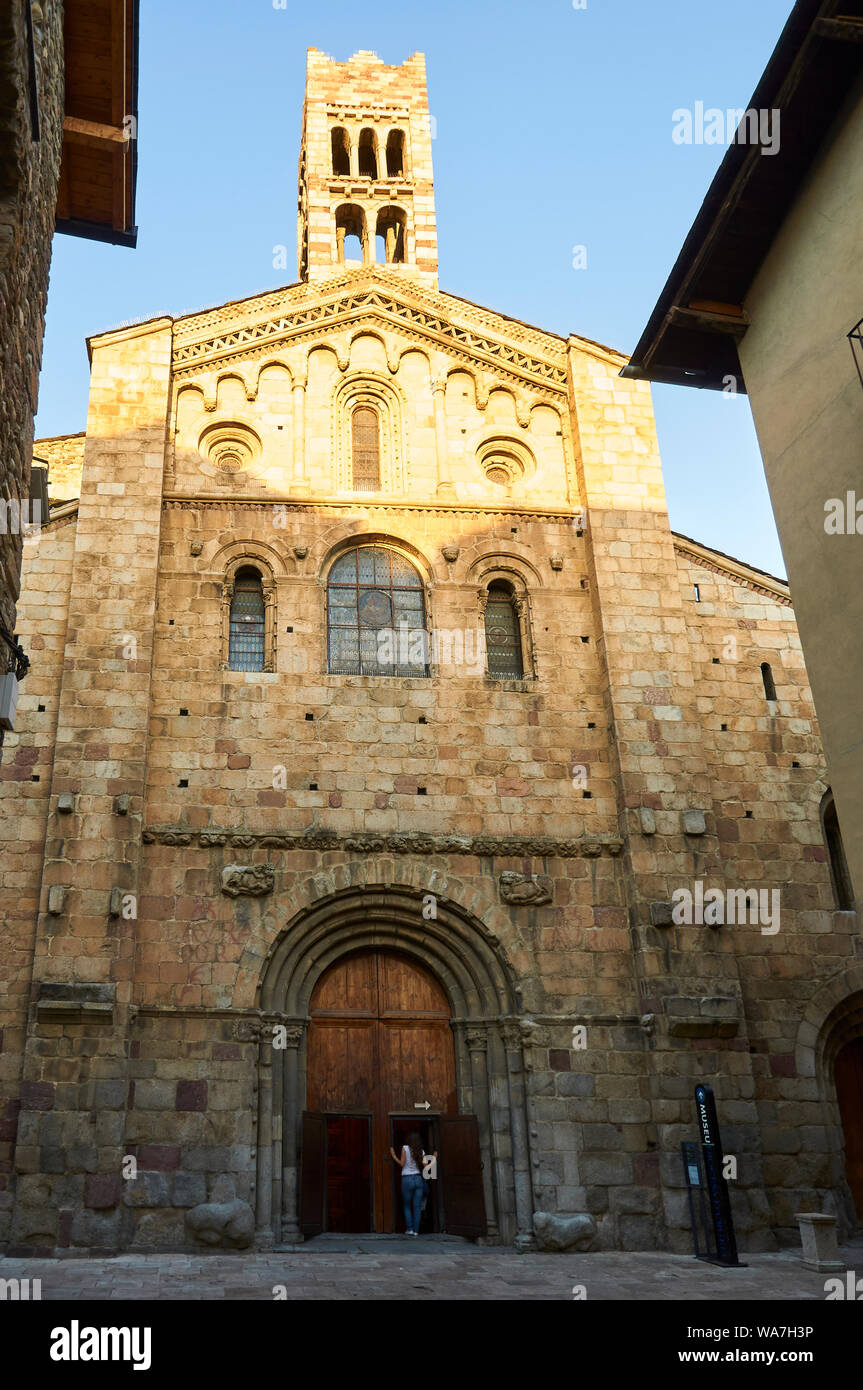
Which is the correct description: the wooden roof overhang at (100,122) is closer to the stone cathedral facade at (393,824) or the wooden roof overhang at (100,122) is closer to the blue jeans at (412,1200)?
the stone cathedral facade at (393,824)

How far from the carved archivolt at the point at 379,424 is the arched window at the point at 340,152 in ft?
23.3

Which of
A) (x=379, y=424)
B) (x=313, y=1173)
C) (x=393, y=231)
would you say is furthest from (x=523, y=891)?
(x=393, y=231)

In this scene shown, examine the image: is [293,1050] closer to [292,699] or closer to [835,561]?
[292,699]

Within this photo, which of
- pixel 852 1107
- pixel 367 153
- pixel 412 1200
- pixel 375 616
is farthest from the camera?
pixel 367 153

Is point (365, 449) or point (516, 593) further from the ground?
point (365, 449)

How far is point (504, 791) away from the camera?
16.7 meters

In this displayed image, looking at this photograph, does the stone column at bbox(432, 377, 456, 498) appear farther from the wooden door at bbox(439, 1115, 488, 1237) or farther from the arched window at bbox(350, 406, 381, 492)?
the wooden door at bbox(439, 1115, 488, 1237)

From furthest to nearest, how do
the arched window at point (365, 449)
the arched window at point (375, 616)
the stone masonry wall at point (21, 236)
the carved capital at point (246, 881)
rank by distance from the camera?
the arched window at point (365, 449) < the arched window at point (375, 616) < the carved capital at point (246, 881) < the stone masonry wall at point (21, 236)

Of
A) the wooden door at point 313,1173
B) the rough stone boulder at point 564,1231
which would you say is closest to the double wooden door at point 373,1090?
the wooden door at point 313,1173

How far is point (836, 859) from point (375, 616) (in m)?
7.68

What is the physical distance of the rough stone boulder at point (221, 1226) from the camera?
13.6m

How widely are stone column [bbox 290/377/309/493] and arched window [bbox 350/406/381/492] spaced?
841mm

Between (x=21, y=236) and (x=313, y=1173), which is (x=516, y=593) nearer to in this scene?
(x=313, y=1173)

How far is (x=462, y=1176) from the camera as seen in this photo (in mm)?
14734
